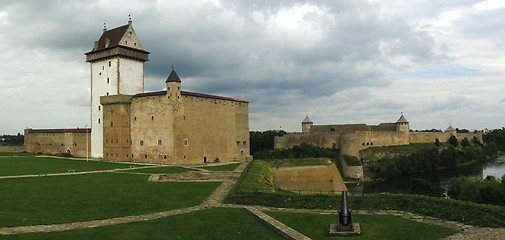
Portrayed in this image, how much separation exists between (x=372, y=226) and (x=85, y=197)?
12.8 metres

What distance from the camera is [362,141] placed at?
60.6 meters

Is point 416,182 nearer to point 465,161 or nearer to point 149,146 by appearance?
point 149,146

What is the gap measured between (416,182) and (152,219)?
98.3 feet

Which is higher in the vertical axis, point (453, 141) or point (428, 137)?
point (428, 137)

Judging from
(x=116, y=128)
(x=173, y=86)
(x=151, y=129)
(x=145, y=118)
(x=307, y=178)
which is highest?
(x=173, y=86)

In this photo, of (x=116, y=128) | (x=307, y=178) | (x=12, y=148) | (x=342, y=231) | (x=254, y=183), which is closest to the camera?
(x=342, y=231)

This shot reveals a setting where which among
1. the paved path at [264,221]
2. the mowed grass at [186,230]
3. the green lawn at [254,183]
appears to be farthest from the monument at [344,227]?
the green lawn at [254,183]

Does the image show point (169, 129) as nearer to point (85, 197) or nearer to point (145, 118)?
point (145, 118)

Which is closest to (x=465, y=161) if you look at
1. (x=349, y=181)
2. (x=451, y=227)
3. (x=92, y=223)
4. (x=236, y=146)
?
(x=349, y=181)

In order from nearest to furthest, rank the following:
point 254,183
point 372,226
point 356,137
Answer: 1. point 372,226
2. point 254,183
3. point 356,137

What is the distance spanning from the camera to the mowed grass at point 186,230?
39.7ft

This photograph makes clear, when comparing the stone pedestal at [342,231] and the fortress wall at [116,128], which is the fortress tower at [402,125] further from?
the stone pedestal at [342,231]

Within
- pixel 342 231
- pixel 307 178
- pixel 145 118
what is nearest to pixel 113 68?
pixel 145 118

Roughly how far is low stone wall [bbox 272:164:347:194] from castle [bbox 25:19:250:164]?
40.3ft
